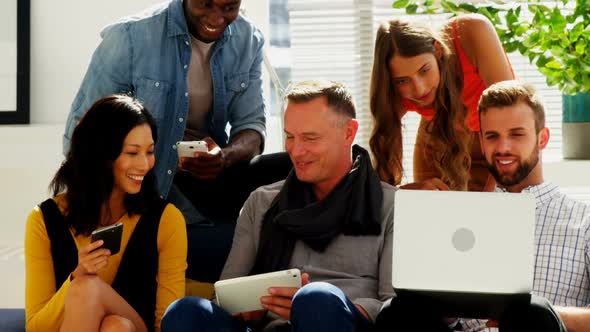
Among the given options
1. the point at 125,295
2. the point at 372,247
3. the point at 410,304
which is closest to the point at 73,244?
the point at 125,295

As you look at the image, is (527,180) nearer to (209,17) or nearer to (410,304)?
(410,304)

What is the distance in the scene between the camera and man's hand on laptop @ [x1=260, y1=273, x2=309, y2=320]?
199 centimetres

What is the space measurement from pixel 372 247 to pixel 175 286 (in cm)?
54

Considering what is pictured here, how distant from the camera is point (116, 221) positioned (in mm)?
2408

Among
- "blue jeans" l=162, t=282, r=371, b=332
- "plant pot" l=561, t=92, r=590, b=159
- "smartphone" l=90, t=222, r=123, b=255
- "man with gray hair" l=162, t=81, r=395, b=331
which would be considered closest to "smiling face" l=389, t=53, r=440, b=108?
"man with gray hair" l=162, t=81, r=395, b=331

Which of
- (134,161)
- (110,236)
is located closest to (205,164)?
(134,161)

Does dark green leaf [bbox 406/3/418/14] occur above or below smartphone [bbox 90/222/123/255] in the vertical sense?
above

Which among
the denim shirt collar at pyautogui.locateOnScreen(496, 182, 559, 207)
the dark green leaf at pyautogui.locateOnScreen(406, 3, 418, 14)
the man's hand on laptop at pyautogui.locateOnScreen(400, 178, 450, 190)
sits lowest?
the man's hand on laptop at pyautogui.locateOnScreen(400, 178, 450, 190)

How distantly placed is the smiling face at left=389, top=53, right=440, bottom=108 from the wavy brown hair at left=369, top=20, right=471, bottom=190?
0.05 feet

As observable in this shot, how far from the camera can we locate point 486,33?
8.61 feet

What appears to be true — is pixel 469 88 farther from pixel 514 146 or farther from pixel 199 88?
pixel 199 88

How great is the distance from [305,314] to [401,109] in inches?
37.2

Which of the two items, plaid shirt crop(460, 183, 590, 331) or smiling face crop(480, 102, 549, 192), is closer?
plaid shirt crop(460, 183, 590, 331)

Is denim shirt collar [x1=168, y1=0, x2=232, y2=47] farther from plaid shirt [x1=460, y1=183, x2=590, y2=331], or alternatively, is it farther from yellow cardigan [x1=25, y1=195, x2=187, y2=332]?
plaid shirt [x1=460, y1=183, x2=590, y2=331]
